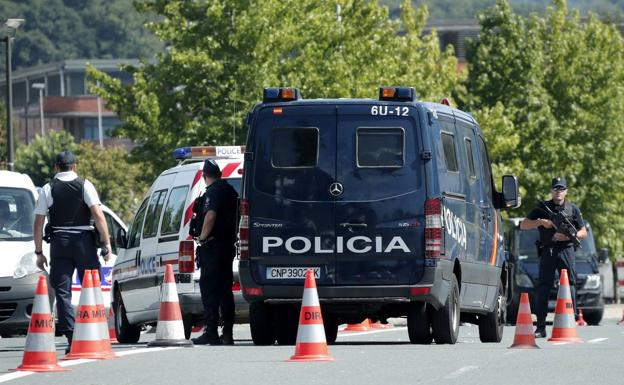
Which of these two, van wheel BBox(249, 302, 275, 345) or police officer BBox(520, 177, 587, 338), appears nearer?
van wheel BBox(249, 302, 275, 345)

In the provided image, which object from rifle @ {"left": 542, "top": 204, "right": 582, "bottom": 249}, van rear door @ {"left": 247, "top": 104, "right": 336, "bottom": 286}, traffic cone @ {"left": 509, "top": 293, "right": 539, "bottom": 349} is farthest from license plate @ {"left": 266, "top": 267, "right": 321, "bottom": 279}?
rifle @ {"left": 542, "top": 204, "right": 582, "bottom": 249}

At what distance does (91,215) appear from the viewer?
16094mm

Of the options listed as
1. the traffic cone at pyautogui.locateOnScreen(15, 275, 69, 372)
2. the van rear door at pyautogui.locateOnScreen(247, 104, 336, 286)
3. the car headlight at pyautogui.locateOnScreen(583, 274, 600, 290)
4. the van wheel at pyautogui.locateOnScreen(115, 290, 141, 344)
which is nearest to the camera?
the traffic cone at pyautogui.locateOnScreen(15, 275, 69, 372)

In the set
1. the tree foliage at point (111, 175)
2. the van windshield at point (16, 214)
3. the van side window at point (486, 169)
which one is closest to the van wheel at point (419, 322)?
the van side window at point (486, 169)

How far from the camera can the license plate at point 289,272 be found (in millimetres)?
16453

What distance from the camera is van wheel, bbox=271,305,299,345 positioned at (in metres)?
17.5

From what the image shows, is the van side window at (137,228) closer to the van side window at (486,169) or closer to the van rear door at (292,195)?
the van rear door at (292,195)

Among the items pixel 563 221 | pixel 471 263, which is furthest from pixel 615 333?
pixel 471 263

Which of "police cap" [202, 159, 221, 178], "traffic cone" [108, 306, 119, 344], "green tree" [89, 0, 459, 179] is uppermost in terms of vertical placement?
"green tree" [89, 0, 459, 179]

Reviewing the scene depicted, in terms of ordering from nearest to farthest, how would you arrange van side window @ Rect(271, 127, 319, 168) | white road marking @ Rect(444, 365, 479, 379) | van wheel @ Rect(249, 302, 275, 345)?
white road marking @ Rect(444, 365, 479, 379)
van side window @ Rect(271, 127, 319, 168)
van wheel @ Rect(249, 302, 275, 345)

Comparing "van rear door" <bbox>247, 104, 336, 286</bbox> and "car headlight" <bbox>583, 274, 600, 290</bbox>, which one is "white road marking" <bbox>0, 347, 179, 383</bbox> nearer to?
"van rear door" <bbox>247, 104, 336, 286</bbox>

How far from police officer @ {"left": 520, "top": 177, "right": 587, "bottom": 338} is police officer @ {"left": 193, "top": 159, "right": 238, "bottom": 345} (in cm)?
415

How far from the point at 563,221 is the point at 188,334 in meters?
4.28

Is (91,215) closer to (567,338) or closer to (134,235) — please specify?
(134,235)
